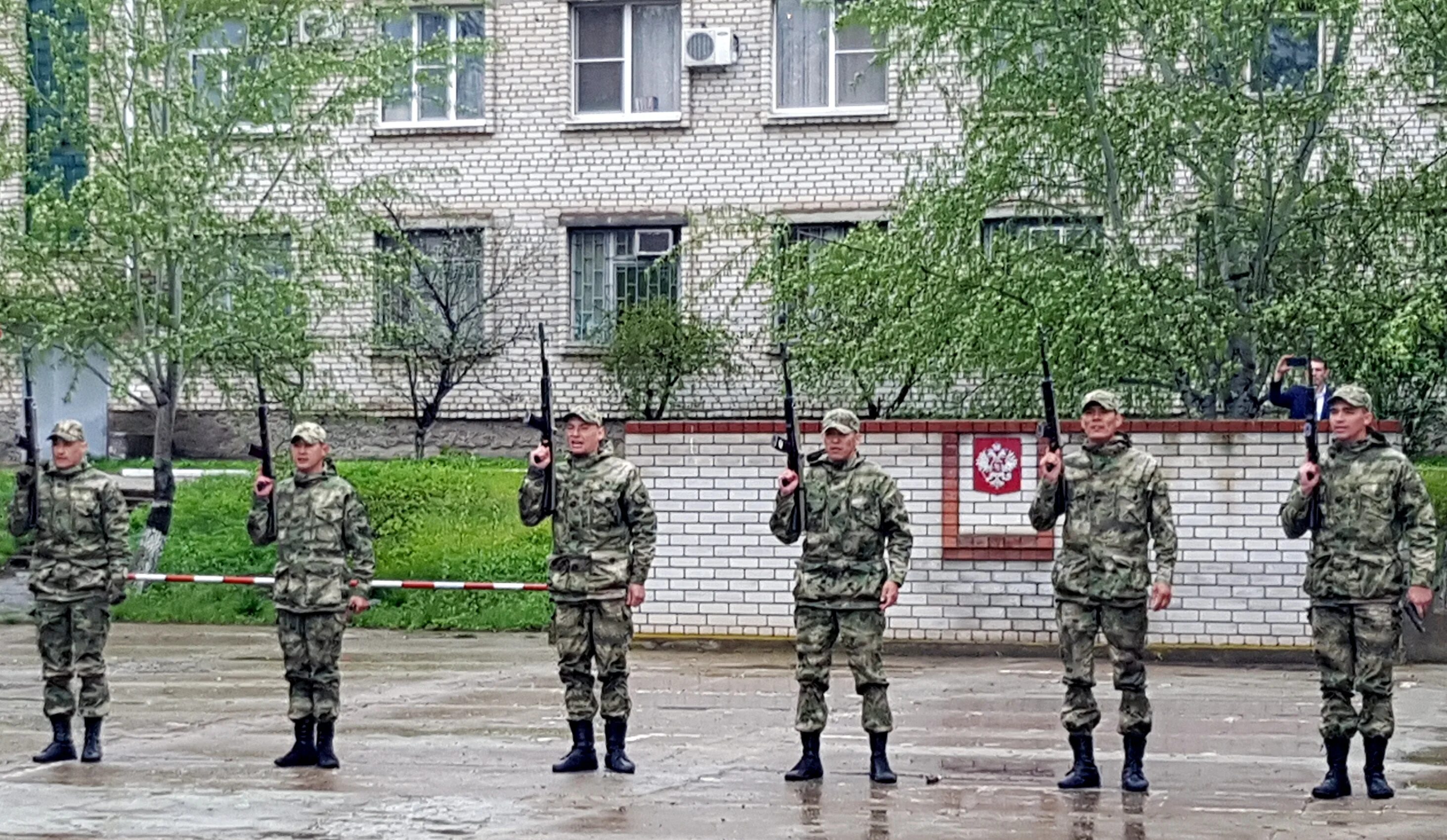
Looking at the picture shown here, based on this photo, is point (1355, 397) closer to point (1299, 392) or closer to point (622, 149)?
point (1299, 392)

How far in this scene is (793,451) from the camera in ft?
40.2

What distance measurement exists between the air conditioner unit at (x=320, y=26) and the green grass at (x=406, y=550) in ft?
15.5

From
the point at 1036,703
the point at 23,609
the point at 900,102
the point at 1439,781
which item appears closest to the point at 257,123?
the point at 23,609

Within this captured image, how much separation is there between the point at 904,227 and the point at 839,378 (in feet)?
7.79

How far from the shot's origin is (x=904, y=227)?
20.0 m

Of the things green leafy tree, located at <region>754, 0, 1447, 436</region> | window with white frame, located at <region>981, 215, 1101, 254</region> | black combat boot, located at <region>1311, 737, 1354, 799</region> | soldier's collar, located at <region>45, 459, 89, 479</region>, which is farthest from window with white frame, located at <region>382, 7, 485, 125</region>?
black combat boot, located at <region>1311, 737, 1354, 799</region>

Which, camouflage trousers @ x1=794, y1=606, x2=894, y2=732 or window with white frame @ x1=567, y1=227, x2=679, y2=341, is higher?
window with white frame @ x1=567, y1=227, x2=679, y2=341

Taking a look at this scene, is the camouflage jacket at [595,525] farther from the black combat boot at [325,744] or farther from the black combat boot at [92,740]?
the black combat boot at [92,740]

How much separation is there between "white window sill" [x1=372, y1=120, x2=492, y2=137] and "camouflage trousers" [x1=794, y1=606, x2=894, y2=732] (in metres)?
20.3

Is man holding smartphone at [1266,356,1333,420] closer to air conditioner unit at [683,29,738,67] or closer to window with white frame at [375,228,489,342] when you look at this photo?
air conditioner unit at [683,29,738,67]

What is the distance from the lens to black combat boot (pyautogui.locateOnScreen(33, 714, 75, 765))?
42.1 ft

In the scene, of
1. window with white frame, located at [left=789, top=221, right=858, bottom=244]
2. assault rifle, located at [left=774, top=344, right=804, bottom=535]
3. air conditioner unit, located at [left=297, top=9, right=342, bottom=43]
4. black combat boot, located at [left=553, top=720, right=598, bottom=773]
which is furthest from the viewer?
window with white frame, located at [left=789, top=221, right=858, bottom=244]

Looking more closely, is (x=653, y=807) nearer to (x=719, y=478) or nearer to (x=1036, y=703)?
(x=1036, y=703)

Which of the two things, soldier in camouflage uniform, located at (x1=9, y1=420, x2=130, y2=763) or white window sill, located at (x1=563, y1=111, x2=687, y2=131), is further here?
white window sill, located at (x1=563, y1=111, x2=687, y2=131)
